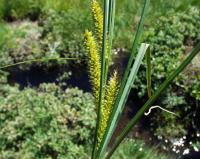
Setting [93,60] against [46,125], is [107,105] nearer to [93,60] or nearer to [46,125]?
[93,60]

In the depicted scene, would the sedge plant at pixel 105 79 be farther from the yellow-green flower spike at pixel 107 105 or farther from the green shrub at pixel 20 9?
the green shrub at pixel 20 9

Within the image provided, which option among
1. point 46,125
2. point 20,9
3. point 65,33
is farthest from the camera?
point 20,9

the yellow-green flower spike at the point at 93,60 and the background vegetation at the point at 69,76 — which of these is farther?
the background vegetation at the point at 69,76

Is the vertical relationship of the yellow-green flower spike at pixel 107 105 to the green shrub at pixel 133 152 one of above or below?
above

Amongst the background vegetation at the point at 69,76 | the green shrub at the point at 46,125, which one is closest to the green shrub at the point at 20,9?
the background vegetation at the point at 69,76

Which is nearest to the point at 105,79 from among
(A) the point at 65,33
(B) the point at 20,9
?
(A) the point at 65,33

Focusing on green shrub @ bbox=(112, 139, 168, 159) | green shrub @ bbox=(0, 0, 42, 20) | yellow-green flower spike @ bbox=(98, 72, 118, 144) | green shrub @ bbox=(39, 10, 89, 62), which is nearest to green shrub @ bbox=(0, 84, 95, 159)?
green shrub @ bbox=(112, 139, 168, 159)

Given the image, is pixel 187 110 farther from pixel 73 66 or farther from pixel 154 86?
pixel 73 66
